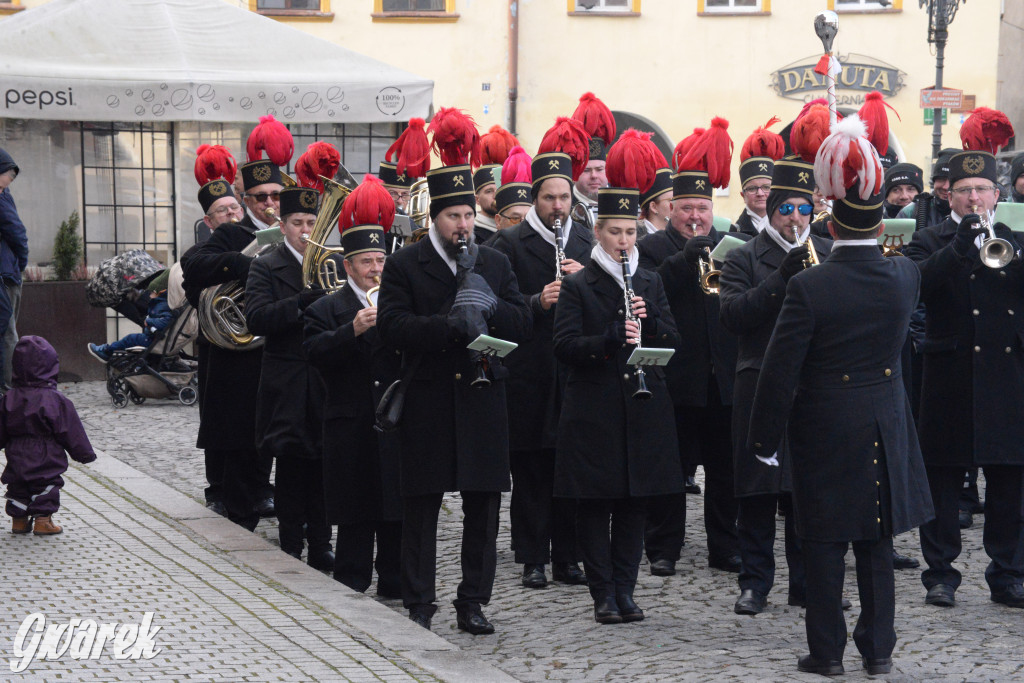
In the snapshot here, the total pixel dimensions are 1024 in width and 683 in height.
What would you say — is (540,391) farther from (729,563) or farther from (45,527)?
(45,527)

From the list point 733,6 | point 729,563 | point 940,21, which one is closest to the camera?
point 729,563

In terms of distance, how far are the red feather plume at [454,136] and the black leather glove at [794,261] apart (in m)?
1.58

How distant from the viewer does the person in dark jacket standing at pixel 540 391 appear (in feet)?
26.5

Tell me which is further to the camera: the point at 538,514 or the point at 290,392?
the point at 290,392

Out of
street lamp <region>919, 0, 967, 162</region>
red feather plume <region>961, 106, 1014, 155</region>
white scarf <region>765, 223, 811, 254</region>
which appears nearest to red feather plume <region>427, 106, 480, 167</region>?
white scarf <region>765, 223, 811, 254</region>

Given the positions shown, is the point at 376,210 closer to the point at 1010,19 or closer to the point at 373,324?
the point at 373,324

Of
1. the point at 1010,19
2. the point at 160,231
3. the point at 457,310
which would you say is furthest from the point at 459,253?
the point at 1010,19

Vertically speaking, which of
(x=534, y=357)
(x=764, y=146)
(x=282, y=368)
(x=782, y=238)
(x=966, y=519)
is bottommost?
(x=966, y=519)

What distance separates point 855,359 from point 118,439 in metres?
7.82

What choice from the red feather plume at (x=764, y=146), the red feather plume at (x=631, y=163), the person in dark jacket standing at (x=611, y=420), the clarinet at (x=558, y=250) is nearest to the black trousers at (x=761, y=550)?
the person in dark jacket standing at (x=611, y=420)

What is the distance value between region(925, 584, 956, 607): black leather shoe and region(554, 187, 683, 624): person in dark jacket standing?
1326 millimetres

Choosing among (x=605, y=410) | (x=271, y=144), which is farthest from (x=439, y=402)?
(x=271, y=144)

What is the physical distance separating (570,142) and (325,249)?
149cm

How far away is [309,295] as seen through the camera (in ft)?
26.7
